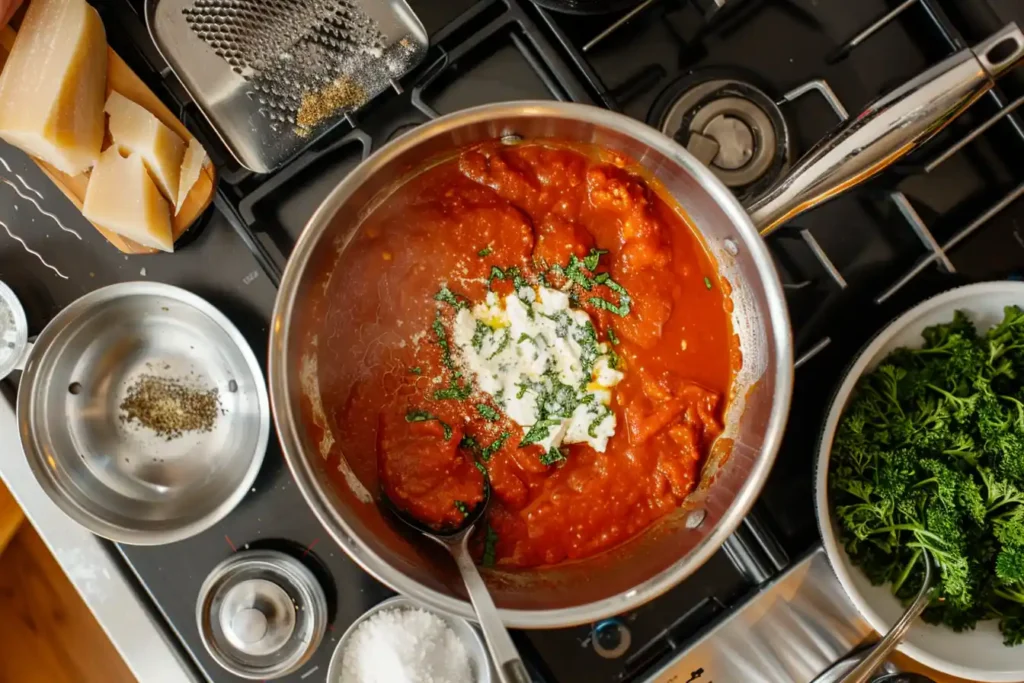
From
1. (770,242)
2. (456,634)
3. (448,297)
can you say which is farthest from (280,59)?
(456,634)

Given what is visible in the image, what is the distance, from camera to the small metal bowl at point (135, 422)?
1.36 metres

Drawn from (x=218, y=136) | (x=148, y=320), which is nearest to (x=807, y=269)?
(x=218, y=136)

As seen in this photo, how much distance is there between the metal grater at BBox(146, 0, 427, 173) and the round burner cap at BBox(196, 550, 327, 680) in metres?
0.75

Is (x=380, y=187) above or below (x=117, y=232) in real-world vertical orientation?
below

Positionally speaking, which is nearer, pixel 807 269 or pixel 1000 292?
pixel 1000 292

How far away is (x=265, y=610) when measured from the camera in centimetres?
139

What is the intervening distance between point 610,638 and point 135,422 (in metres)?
1.02

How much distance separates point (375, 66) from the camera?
1349 mm

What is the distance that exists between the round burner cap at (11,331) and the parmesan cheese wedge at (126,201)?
0.23 meters

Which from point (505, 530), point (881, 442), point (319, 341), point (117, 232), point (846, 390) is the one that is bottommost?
point (881, 442)

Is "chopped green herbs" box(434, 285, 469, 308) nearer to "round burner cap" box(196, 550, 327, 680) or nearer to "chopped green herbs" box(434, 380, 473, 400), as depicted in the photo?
"chopped green herbs" box(434, 380, 473, 400)

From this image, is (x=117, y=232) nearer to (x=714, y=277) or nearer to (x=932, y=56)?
(x=714, y=277)

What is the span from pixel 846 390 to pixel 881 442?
117mm

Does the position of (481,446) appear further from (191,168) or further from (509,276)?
(191,168)
